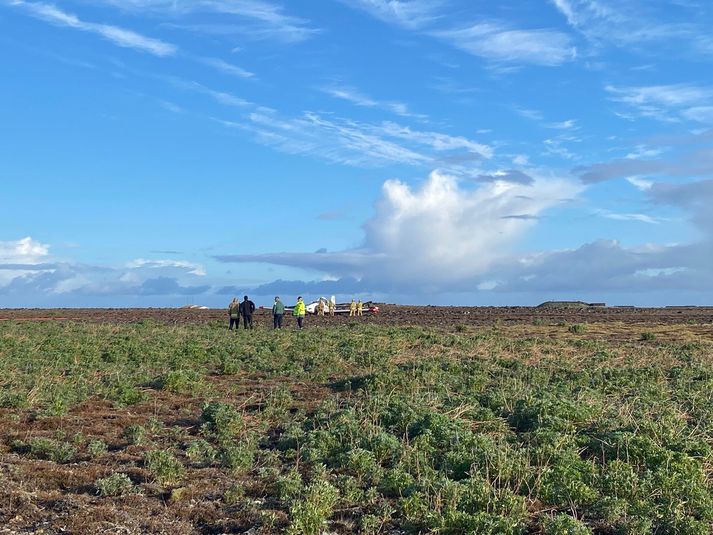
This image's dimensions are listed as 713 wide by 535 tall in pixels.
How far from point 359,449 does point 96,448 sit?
3.65 metres

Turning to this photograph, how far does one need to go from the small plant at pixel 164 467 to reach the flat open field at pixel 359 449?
0.06 feet

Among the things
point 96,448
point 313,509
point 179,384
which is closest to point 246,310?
point 179,384

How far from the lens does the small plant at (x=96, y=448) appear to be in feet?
34.4

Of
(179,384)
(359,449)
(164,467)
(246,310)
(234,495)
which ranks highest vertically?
(246,310)

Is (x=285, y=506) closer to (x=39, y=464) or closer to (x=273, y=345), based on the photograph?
(x=39, y=464)

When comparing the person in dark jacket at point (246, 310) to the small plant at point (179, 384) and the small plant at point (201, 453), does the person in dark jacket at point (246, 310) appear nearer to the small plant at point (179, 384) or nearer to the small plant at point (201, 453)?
the small plant at point (179, 384)

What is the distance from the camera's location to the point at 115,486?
28.6 feet

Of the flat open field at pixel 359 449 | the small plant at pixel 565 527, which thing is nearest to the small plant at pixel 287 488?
the flat open field at pixel 359 449

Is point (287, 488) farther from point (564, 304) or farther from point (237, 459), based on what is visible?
point (564, 304)

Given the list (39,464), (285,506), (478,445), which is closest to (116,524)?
(285,506)

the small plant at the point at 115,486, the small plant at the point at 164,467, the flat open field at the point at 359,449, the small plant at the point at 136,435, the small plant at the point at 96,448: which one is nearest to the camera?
the flat open field at the point at 359,449

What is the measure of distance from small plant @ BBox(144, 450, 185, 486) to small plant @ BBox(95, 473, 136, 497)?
15.2 inches

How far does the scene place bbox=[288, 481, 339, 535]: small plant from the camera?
7496 mm

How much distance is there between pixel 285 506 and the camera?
8258 millimetres
